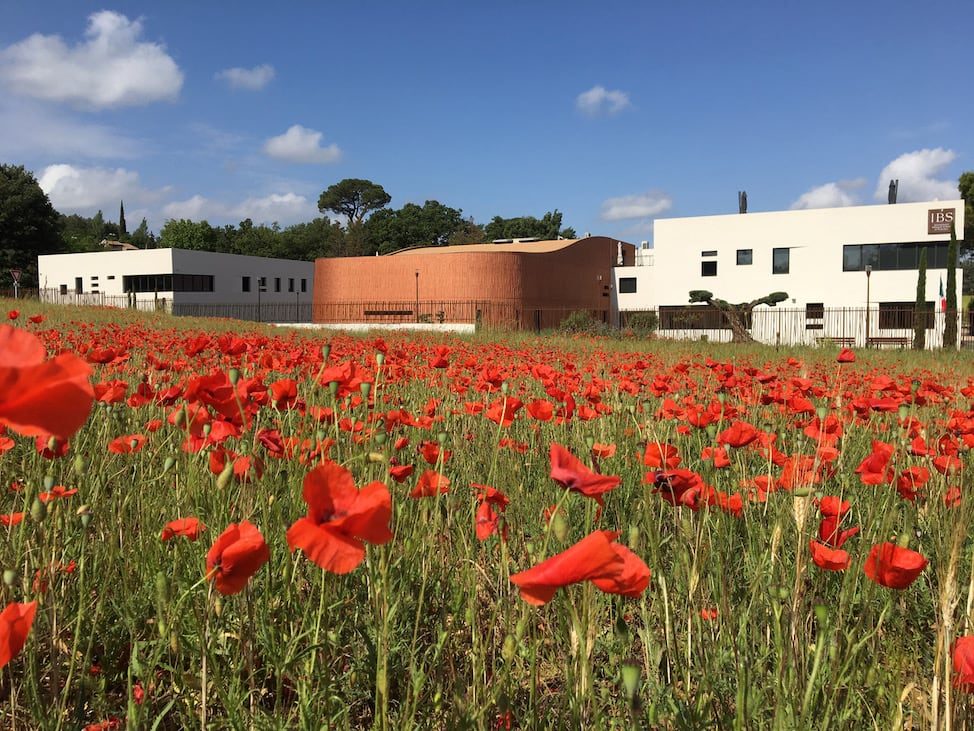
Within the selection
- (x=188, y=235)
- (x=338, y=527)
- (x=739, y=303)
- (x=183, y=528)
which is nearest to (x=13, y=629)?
(x=338, y=527)

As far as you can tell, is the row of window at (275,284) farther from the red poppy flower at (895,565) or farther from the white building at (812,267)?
the red poppy flower at (895,565)

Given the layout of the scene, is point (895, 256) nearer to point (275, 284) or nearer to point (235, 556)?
point (275, 284)

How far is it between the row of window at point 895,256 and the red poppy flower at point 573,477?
112 feet

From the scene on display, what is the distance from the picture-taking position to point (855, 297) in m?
31.5

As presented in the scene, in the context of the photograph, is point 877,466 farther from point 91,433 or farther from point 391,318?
point 391,318

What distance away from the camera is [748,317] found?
29.4 m

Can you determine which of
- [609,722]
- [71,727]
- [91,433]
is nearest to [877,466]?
[609,722]

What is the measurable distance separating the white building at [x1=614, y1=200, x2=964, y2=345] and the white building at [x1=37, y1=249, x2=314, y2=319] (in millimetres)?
22563

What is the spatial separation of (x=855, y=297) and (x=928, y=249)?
11.5 ft

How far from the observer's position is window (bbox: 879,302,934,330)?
30094 mm

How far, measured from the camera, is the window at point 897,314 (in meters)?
30.1

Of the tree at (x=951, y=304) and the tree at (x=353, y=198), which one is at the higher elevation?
the tree at (x=353, y=198)

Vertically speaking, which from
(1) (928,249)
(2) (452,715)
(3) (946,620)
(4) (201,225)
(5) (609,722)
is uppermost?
(4) (201,225)

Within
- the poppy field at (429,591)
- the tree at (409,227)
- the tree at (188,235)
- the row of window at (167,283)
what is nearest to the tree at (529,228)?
the tree at (409,227)
